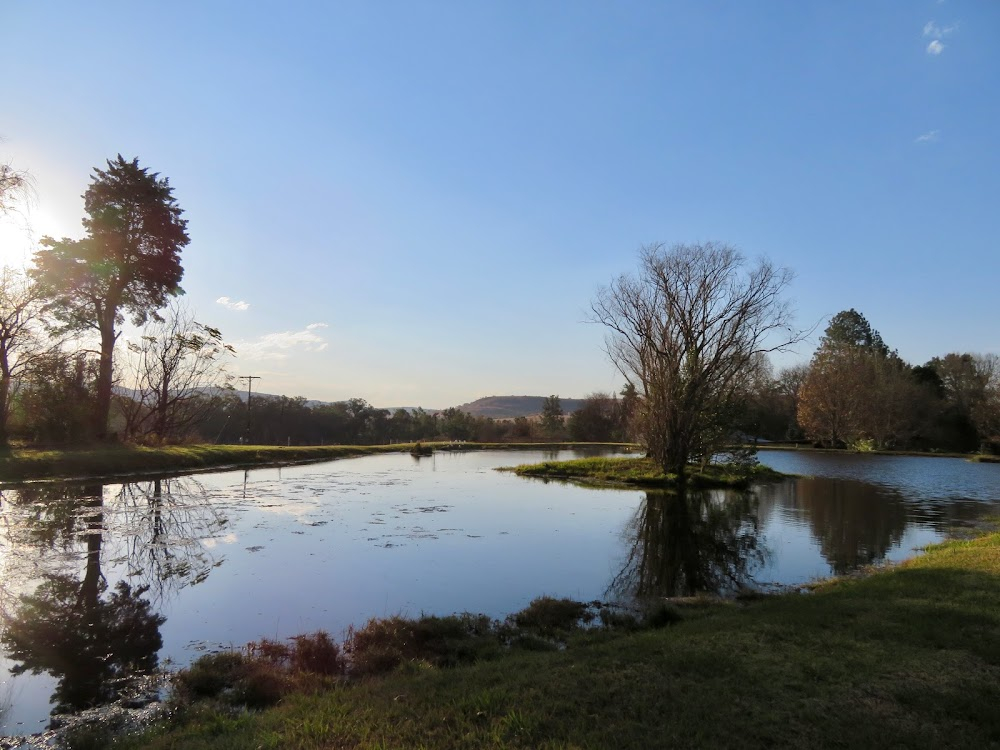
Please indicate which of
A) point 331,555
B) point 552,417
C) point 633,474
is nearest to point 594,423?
point 552,417

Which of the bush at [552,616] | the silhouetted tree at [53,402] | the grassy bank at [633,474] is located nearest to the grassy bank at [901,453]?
the grassy bank at [633,474]

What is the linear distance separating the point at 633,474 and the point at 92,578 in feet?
78.1

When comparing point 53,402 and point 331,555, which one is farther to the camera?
point 53,402

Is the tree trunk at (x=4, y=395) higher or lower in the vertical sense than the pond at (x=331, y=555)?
higher

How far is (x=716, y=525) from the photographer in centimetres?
1714

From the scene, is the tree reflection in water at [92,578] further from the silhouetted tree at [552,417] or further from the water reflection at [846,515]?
the silhouetted tree at [552,417]

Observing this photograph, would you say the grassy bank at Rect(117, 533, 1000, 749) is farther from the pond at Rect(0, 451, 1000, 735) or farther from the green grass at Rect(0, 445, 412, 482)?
the green grass at Rect(0, 445, 412, 482)

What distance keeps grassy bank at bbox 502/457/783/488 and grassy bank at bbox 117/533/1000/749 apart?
21.6m

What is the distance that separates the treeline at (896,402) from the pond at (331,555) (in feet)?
123

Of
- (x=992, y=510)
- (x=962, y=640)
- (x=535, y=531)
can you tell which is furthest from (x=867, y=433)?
(x=962, y=640)

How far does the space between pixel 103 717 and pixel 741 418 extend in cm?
3057

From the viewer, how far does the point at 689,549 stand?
44.9ft

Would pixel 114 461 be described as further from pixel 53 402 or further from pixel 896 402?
pixel 896 402

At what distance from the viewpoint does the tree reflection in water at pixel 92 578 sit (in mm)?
6277
